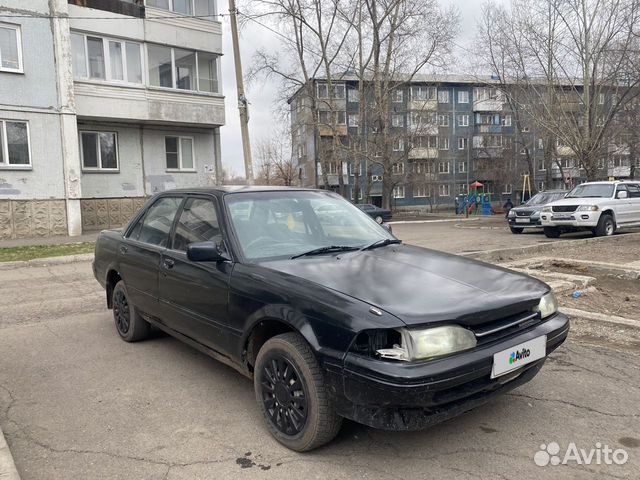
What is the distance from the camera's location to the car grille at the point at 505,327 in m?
2.72

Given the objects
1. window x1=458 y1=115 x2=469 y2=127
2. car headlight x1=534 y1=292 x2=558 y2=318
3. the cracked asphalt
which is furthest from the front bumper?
window x1=458 y1=115 x2=469 y2=127

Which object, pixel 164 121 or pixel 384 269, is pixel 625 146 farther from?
pixel 384 269

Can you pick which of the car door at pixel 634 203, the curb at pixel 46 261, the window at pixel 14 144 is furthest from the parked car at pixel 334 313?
the window at pixel 14 144

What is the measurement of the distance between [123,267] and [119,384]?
1.40 m

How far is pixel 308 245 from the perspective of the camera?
12.0ft

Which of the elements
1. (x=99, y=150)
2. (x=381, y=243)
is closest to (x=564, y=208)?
(x=381, y=243)

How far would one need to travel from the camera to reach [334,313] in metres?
2.62

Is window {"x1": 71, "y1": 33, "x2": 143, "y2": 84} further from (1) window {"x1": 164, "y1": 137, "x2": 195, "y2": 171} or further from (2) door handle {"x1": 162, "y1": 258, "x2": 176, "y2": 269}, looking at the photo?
(2) door handle {"x1": 162, "y1": 258, "x2": 176, "y2": 269}

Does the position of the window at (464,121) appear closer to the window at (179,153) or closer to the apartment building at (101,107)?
the apartment building at (101,107)

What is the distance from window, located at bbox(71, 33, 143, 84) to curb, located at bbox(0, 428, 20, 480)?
1922cm

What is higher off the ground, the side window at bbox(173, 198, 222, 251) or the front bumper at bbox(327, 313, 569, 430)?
the side window at bbox(173, 198, 222, 251)

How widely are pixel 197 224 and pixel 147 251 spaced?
0.81 metres

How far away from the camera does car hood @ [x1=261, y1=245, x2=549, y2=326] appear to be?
262cm

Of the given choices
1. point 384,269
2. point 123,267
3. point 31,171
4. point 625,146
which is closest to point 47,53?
point 31,171
